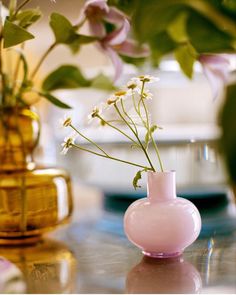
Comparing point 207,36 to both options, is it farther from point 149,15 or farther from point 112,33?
point 112,33

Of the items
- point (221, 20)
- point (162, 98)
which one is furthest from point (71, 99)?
point (221, 20)

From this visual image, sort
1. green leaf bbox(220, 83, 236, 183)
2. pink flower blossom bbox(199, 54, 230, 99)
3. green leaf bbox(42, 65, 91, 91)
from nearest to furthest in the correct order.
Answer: green leaf bbox(220, 83, 236, 183), pink flower blossom bbox(199, 54, 230, 99), green leaf bbox(42, 65, 91, 91)

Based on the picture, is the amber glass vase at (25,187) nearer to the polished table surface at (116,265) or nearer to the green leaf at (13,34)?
the polished table surface at (116,265)

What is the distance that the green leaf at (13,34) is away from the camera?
510 millimetres

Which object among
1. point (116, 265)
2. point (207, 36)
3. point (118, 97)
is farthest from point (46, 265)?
point (207, 36)

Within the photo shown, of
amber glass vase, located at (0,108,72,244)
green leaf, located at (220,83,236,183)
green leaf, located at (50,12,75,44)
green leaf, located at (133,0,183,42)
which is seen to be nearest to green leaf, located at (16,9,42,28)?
green leaf, located at (50,12,75,44)

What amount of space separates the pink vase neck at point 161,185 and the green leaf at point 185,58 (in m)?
0.14

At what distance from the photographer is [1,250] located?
61cm

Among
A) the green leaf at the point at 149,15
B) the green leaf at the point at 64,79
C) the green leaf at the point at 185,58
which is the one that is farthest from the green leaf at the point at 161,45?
the green leaf at the point at 149,15

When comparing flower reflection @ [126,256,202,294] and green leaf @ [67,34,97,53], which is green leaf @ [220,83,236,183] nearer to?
flower reflection @ [126,256,202,294]

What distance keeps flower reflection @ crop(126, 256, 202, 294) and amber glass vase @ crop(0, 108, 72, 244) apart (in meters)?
0.15

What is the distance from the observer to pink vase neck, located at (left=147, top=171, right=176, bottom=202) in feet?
1.71

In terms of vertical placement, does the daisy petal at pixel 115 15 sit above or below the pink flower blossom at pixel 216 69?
above

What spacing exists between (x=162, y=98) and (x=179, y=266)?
50.4 inches
